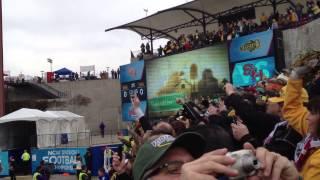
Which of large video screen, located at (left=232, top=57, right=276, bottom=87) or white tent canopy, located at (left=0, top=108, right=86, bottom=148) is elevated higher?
large video screen, located at (left=232, top=57, right=276, bottom=87)

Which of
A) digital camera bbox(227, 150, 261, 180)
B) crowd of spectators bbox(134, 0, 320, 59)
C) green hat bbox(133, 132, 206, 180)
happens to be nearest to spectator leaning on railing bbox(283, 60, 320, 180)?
green hat bbox(133, 132, 206, 180)

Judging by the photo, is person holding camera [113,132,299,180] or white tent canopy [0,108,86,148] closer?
person holding camera [113,132,299,180]

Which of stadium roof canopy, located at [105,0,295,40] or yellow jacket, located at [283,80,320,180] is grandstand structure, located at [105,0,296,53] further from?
yellow jacket, located at [283,80,320,180]

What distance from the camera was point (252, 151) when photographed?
171cm

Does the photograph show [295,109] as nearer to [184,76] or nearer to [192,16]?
[184,76]

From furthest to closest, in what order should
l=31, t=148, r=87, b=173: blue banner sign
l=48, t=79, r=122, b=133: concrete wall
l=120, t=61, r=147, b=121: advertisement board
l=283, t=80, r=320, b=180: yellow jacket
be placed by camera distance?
l=48, t=79, r=122, b=133: concrete wall → l=120, t=61, r=147, b=121: advertisement board → l=31, t=148, r=87, b=173: blue banner sign → l=283, t=80, r=320, b=180: yellow jacket

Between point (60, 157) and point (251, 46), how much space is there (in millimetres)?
12456

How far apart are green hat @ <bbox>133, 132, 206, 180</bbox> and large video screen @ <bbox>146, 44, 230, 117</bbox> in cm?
2220

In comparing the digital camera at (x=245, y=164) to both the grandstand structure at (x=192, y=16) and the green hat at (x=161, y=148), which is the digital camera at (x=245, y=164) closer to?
the green hat at (x=161, y=148)

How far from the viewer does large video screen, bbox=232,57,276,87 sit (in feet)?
70.2

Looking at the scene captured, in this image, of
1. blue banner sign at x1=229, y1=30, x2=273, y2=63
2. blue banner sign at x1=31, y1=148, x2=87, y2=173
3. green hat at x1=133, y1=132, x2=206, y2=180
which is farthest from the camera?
blue banner sign at x1=31, y1=148, x2=87, y2=173

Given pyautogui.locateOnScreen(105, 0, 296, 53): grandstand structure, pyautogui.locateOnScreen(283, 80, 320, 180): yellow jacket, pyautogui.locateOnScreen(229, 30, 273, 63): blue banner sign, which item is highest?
pyautogui.locateOnScreen(105, 0, 296, 53): grandstand structure

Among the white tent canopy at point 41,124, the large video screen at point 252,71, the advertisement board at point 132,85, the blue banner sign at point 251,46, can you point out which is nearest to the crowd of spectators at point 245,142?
the large video screen at point 252,71

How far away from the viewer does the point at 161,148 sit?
2.39 meters
